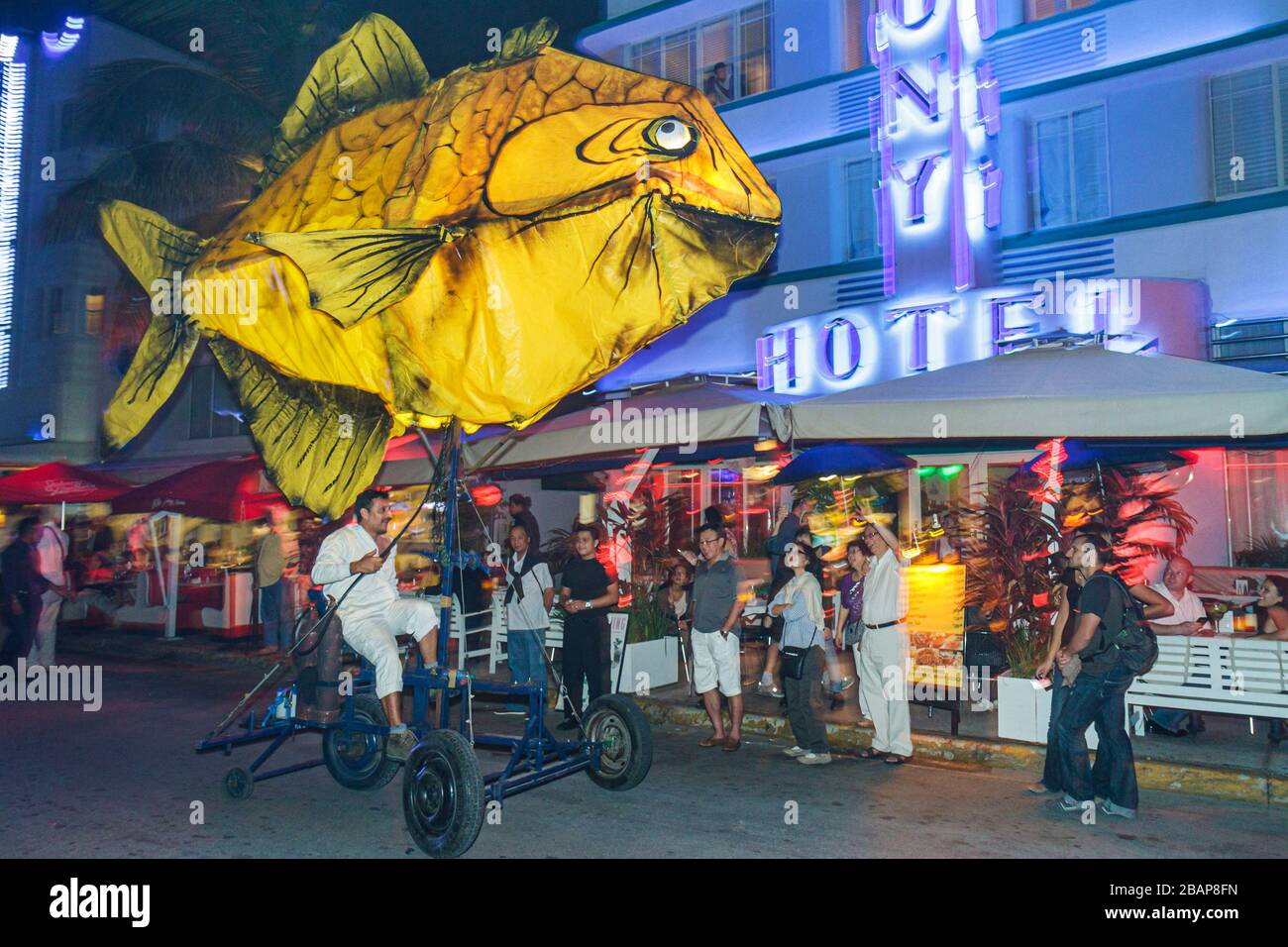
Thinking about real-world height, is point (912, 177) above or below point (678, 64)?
below

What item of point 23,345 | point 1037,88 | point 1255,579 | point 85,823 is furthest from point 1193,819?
point 23,345

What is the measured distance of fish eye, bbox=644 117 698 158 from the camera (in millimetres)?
4305

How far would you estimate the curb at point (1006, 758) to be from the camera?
6625mm

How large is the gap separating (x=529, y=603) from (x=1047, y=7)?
10822 mm

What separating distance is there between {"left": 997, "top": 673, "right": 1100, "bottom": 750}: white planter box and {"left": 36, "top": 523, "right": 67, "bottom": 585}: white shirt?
32.9 ft

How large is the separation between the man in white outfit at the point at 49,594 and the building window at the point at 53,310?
13.7 metres

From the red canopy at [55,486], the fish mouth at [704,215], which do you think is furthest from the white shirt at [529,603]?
the red canopy at [55,486]

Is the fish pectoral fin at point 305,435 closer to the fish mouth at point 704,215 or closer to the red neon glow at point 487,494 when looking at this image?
the fish mouth at point 704,215

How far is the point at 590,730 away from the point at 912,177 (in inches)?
361

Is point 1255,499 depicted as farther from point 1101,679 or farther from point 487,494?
point 487,494

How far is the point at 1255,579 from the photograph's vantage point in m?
10.6

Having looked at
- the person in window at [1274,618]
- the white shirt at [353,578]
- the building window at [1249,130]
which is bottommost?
the person in window at [1274,618]
